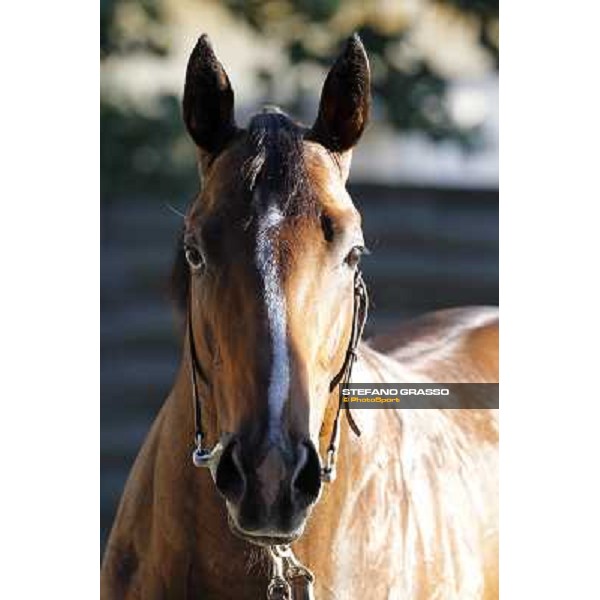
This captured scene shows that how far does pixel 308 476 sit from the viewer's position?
5.29 feet

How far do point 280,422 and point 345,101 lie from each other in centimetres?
69

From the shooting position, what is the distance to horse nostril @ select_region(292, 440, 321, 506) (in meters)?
1.61

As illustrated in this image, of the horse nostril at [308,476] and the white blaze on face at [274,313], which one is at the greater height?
the white blaze on face at [274,313]

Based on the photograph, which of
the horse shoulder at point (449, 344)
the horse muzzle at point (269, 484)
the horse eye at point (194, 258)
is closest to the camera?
the horse muzzle at point (269, 484)

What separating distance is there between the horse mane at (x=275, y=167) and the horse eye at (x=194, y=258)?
0.13 metres

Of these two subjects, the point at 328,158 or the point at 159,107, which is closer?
the point at 328,158

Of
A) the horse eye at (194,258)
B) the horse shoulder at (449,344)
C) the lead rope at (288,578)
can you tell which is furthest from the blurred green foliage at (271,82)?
the lead rope at (288,578)

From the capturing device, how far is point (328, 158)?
196 centimetres

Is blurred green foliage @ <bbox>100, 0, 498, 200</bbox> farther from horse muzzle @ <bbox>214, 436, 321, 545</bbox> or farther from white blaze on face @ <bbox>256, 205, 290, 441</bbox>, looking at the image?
horse muzzle @ <bbox>214, 436, 321, 545</bbox>

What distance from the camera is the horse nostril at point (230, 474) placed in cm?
162

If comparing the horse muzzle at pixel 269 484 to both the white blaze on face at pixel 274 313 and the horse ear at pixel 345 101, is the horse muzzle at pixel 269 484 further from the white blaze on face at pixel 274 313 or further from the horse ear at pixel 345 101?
the horse ear at pixel 345 101

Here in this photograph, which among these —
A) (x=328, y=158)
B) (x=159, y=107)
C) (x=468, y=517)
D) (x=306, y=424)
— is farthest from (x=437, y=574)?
(x=159, y=107)

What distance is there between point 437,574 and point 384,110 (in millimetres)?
1288
